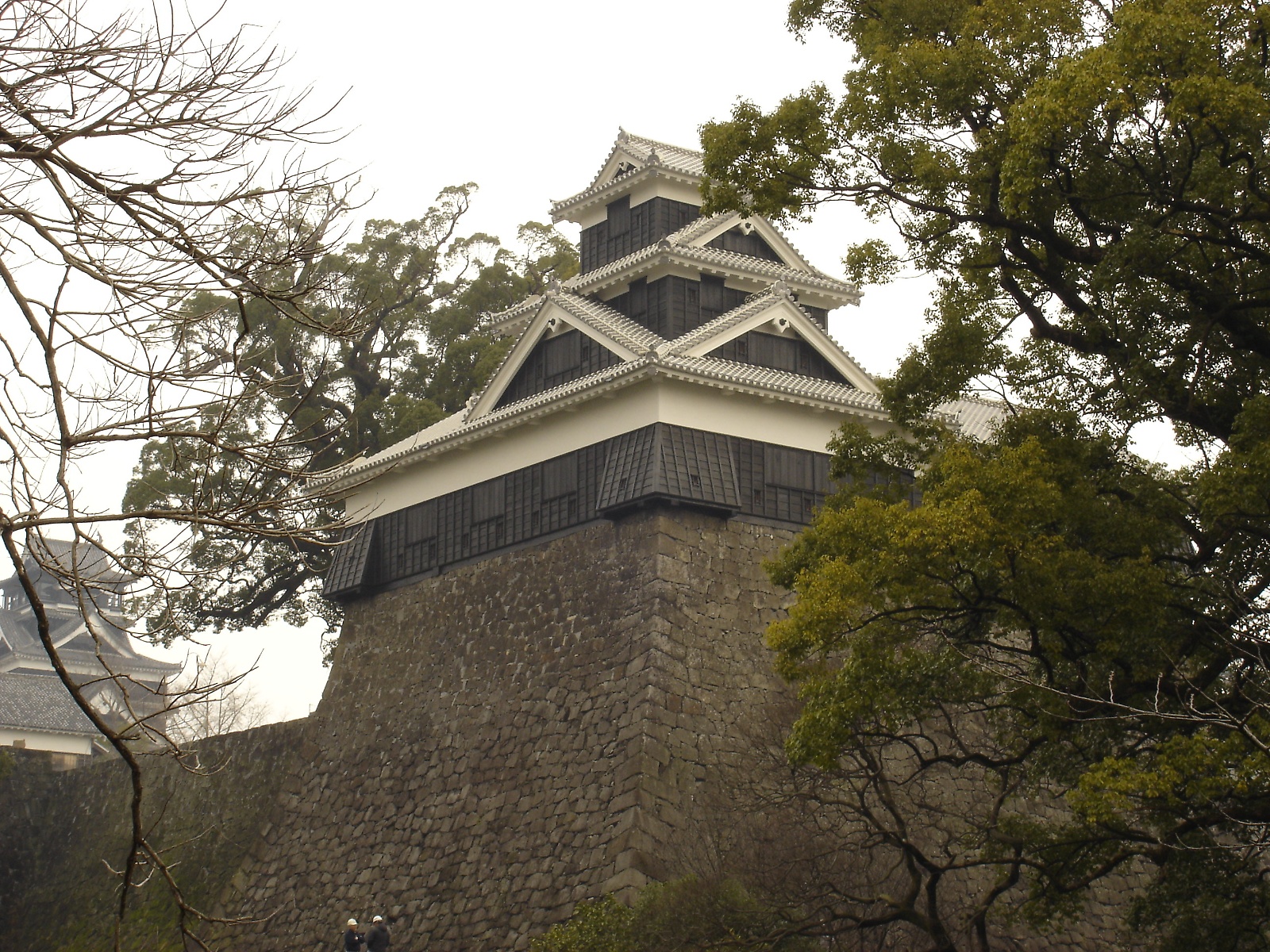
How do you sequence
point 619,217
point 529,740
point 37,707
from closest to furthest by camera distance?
point 529,740
point 619,217
point 37,707

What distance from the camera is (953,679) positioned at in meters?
13.1

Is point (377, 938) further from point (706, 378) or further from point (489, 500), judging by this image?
point (706, 378)

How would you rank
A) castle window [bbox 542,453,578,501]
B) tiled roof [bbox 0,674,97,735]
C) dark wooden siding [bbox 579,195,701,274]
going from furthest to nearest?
tiled roof [bbox 0,674,97,735] → dark wooden siding [bbox 579,195,701,274] → castle window [bbox 542,453,578,501]

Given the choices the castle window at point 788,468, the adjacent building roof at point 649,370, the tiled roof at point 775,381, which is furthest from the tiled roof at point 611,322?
the castle window at point 788,468

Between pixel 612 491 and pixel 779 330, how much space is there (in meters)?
3.98

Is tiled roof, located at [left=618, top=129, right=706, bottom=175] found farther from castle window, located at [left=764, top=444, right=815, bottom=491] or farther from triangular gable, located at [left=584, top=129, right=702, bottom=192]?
castle window, located at [left=764, top=444, right=815, bottom=491]

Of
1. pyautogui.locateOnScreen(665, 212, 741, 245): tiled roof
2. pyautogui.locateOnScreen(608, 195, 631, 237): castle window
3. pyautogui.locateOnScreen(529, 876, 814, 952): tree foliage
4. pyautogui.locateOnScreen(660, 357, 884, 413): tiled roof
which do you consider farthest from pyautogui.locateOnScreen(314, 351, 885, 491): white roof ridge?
pyautogui.locateOnScreen(529, 876, 814, 952): tree foliage

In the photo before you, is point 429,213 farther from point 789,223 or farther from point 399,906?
point 789,223

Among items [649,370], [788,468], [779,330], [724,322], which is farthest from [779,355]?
[649,370]

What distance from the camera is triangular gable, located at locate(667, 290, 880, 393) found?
2262cm

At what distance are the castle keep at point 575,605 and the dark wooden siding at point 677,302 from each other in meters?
0.04

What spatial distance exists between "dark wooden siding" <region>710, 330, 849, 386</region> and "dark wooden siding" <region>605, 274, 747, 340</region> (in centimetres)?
97

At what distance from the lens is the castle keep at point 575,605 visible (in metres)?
20.2

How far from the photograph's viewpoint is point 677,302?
24250 mm
